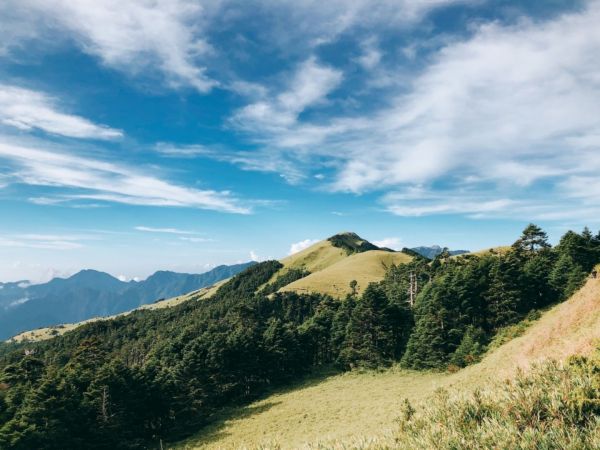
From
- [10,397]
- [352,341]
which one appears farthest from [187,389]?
[352,341]

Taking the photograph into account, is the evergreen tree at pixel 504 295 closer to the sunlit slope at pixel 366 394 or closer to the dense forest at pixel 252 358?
the dense forest at pixel 252 358

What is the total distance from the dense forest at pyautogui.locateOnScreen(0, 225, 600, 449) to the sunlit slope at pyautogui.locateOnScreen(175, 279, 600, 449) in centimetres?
723

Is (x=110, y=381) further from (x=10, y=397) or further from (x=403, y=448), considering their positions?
(x=403, y=448)

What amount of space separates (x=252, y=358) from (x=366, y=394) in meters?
30.8

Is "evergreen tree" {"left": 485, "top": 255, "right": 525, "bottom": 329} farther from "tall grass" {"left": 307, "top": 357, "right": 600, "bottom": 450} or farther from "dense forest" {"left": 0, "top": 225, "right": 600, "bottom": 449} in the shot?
"tall grass" {"left": 307, "top": 357, "right": 600, "bottom": 450}

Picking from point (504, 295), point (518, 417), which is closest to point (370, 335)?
point (504, 295)

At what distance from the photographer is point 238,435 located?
4900 cm

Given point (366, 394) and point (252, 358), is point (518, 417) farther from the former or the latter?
point (252, 358)

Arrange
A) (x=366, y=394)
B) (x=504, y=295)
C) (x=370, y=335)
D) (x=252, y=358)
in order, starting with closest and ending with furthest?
(x=366, y=394) < (x=504, y=295) < (x=252, y=358) < (x=370, y=335)

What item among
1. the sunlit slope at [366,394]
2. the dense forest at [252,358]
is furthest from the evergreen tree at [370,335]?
the sunlit slope at [366,394]

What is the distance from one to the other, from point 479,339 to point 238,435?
46449 mm

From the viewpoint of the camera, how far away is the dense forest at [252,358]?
162 ft

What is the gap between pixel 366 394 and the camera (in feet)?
185

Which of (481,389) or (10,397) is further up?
(481,389)
